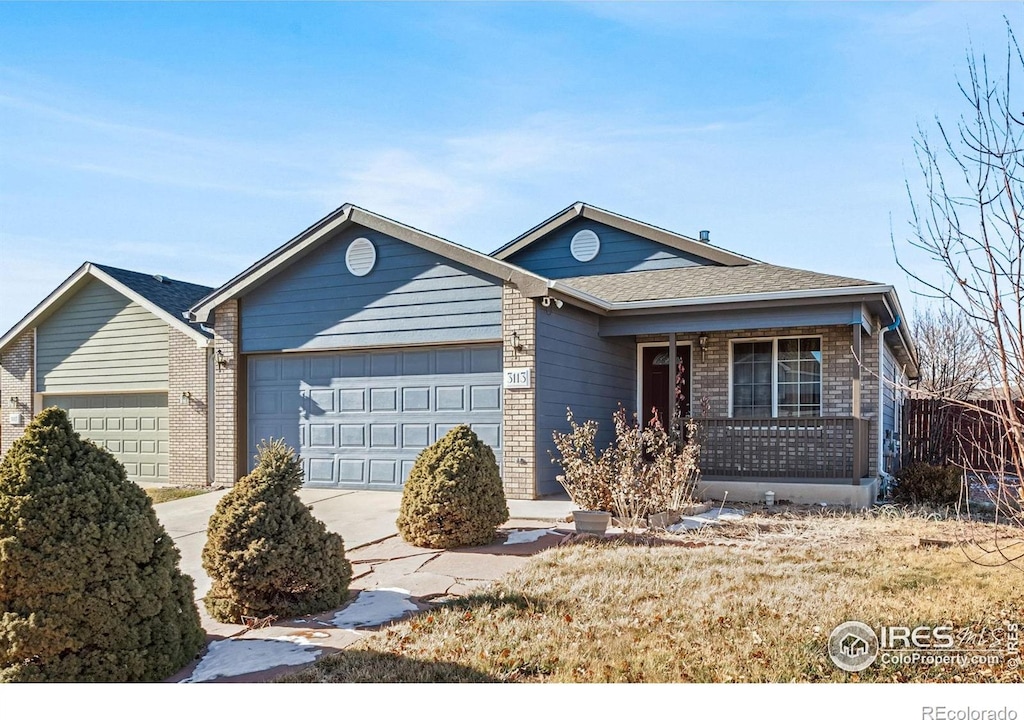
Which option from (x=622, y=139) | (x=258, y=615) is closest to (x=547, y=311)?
(x=622, y=139)

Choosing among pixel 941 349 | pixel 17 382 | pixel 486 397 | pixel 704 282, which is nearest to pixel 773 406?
pixel 704 282

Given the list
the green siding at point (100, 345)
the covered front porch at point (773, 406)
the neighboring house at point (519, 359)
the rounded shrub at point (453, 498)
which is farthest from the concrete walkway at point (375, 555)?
the green siding at point (100, 345)

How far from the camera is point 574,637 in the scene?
17.1 ft

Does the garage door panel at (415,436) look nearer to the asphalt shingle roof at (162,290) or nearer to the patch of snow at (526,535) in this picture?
the patch of snow at (526,535)

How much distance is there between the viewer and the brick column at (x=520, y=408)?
11125 mm

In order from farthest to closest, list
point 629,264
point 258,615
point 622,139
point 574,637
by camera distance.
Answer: point 629,264
point 622,139
point 258,615
point 574,637

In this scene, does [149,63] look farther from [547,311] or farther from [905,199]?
[905,199]

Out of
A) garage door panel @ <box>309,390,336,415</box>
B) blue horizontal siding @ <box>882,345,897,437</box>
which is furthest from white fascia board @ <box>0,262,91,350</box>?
blue horizontal siding @ <box>882,345,897,437</box>

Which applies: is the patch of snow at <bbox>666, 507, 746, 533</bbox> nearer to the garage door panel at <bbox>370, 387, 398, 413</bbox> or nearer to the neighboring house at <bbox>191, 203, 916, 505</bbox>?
the neighboring house at <bbox>191, 203, 916, 505</bbox>

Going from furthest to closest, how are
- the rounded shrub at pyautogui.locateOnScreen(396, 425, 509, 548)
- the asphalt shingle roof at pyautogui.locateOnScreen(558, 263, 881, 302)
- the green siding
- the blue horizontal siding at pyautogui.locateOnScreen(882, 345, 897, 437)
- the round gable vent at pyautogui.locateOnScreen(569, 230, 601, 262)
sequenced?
1. the round gable vent at pyautogui.locateOnScreen(569, 230, 601, 262)
2. the green siding
3. the blue horizontal siding at pyautogui.locateOnScreen(882, 345, 897, 437)
4. the asphalt shingle roof at pyautogui.locateOnScreen(558, 263, 881, 302)
5. the rounded shrub at pyautogui.locateOnScreen(396, 425, 509, 548)

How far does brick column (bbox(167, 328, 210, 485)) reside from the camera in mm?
14688

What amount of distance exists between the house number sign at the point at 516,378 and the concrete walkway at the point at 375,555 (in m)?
1.54

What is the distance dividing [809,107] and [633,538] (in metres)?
4.30

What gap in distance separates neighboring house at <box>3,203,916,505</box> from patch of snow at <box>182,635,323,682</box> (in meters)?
6.10
